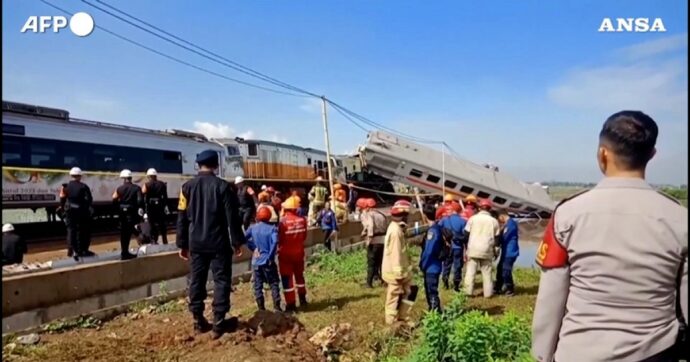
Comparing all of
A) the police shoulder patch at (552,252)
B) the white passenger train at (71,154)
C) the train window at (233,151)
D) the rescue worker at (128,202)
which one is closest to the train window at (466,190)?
the train window at (233,151)

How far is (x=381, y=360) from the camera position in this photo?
205 inches

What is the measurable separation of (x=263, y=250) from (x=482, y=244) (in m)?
3.64

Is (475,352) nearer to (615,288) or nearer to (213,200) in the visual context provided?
(615,288)

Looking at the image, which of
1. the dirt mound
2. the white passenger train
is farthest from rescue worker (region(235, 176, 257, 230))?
the dirt mound

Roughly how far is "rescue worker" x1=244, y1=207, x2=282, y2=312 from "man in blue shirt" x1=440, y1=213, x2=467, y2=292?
2982 millimetres

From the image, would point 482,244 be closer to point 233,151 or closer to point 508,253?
point 508,253

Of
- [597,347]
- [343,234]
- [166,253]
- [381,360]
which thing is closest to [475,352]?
[381,360]

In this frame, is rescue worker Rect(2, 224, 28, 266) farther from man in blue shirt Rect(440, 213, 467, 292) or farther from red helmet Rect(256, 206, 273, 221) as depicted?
man in blue shirt Rect(440, 213, 467, 292)

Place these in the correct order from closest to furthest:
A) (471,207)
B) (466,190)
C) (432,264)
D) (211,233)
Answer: (211,233), (432,264), (471,207), (466,190)

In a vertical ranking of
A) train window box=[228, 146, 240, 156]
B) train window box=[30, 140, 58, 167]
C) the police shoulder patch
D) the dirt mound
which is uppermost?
train window box=[228, 146, 240, 156]

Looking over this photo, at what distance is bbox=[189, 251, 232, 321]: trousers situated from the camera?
534 centimetres

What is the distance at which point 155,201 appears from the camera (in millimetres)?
9883

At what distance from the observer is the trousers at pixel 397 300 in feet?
21.3

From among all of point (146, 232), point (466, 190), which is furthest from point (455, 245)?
point (466, 190)
